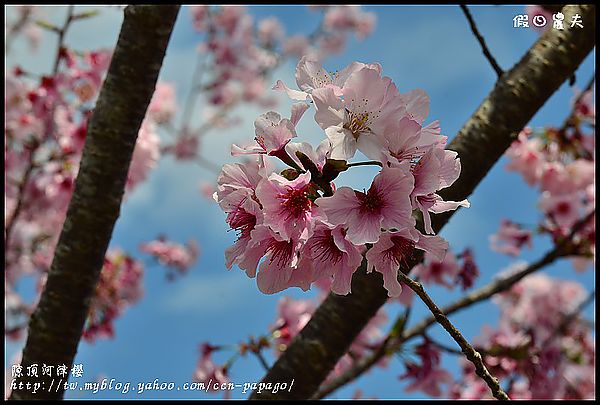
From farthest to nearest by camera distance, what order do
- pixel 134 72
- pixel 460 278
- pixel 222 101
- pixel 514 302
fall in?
pixel 222 101 < pixel 514 302 < pixel 460 278 < pixel 134 72

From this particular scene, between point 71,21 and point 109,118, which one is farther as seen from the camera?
point 71,21

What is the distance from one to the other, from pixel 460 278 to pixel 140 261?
2492 mm

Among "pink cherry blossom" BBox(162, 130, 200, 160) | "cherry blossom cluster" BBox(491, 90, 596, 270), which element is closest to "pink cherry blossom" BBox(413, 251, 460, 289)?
"cherry blossom cluster" BBox(491, 90, 596, 270)

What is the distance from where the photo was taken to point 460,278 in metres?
2.24

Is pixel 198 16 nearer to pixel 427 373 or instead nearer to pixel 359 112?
pixel 427 373

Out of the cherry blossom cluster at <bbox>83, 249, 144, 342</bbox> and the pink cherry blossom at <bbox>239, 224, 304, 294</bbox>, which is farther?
the cherry blossom cluster at <bbox>83, 249, 144, 342</bbox>

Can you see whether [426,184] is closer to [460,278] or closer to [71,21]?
[460,278]

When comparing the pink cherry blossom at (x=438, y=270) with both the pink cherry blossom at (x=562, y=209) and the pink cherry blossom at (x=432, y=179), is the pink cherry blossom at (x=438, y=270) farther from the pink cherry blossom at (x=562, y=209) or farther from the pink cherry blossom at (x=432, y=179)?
the pink cherry blossom at (x=432, y=179)

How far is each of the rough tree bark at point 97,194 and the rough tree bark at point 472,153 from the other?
512 mm

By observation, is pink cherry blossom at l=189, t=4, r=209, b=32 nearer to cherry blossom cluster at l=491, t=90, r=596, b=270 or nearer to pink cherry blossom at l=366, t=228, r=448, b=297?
cherry blossom cluster at l=491, t=90, r=596, b=270

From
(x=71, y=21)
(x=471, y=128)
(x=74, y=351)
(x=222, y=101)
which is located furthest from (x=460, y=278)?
(x=222, y=101)

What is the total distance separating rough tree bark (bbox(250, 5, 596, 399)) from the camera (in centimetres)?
139

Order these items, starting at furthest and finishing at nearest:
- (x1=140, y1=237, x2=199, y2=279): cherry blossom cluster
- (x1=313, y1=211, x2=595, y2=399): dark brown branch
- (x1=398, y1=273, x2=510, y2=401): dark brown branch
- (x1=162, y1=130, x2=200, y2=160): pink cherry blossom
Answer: (x1=162, y1=130, x2=200, y2=160): pink cherry blossom, (x1=140, y1=237, x2=199, y2=279): cherry blossom cluster, (x1=313, y1=211, x2=595, y2=399): dark brown branch, (x1=398, y1=273, x2=510, y2=401): dark brown branch

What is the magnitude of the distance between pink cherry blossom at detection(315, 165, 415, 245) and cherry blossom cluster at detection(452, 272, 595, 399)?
160 centimetres
